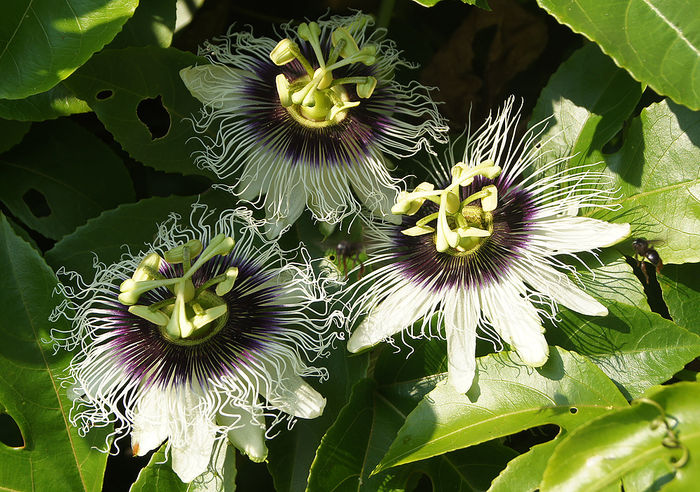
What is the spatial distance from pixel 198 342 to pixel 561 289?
2.16 ft

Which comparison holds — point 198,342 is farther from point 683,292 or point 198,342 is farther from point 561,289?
point 683,292

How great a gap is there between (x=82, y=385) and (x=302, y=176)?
0.56 meters

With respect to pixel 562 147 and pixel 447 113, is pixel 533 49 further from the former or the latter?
pixel 562 147

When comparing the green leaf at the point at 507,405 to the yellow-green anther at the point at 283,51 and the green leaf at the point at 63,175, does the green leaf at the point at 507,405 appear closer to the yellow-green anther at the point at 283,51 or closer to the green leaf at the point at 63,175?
the yellow-green anther at the point at 283,51

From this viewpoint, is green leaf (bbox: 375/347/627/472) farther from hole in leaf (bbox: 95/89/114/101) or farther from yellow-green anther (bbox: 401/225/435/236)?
hole in leaf (bbox: 95/89/114/101)

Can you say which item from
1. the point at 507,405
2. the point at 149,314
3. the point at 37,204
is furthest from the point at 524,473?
the point at 37,204

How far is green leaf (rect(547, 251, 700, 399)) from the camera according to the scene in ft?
3.93

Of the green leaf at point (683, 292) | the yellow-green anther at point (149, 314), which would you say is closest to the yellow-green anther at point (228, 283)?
the yellow-green anther at point (149, 314)

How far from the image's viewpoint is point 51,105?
4.81 ft

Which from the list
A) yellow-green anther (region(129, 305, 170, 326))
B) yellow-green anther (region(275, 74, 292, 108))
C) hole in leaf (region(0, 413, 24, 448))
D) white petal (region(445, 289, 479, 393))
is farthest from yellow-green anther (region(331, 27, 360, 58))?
hole in leaf (region(0, 413, 24, 448))

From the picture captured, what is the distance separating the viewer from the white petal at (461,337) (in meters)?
1.23

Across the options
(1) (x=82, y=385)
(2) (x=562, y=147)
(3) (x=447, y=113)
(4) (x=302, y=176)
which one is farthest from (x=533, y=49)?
(1) (x=82, y=385)

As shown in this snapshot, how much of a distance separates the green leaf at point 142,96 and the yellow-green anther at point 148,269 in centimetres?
32

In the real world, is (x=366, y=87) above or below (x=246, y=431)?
A: above
